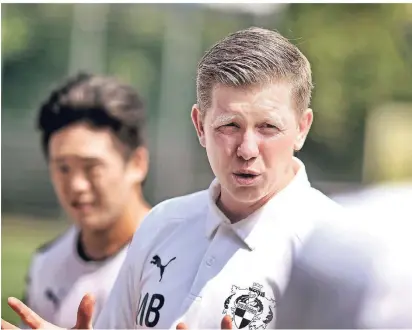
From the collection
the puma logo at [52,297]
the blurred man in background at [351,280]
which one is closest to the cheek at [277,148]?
the blurred man in background at [351,280]

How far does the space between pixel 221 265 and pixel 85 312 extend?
1.02 feet

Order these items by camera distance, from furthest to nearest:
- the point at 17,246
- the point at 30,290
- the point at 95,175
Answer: the point at 17,246 → the point at 30,290 → the point at 95,175

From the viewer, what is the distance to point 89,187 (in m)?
2.35

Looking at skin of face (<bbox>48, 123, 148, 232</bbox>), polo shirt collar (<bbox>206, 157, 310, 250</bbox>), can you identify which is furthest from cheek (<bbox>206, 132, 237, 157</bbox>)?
skin of face (<bbox>48, 123, 148, 232</bbox>)

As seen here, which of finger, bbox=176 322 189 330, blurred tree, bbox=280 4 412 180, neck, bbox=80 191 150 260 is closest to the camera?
finger, bbox=176 322 189 330

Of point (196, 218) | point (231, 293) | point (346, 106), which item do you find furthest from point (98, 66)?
point (231, 293)

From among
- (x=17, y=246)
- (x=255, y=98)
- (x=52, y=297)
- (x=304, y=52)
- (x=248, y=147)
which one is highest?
(x=304, y=52)

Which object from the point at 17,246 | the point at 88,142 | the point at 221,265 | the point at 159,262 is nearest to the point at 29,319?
the point at 159,262

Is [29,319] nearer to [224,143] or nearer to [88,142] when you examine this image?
[224,143]

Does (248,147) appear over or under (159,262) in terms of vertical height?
over

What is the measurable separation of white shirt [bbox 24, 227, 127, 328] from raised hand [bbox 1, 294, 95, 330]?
0.45 m

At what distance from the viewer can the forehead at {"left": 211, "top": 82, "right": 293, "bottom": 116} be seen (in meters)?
1.66

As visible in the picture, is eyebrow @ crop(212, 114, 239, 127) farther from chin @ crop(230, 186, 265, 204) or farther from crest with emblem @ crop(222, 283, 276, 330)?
crest with emblem @ crop(222, 283, 276, 330)

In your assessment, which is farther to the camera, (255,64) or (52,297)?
(52,297)
